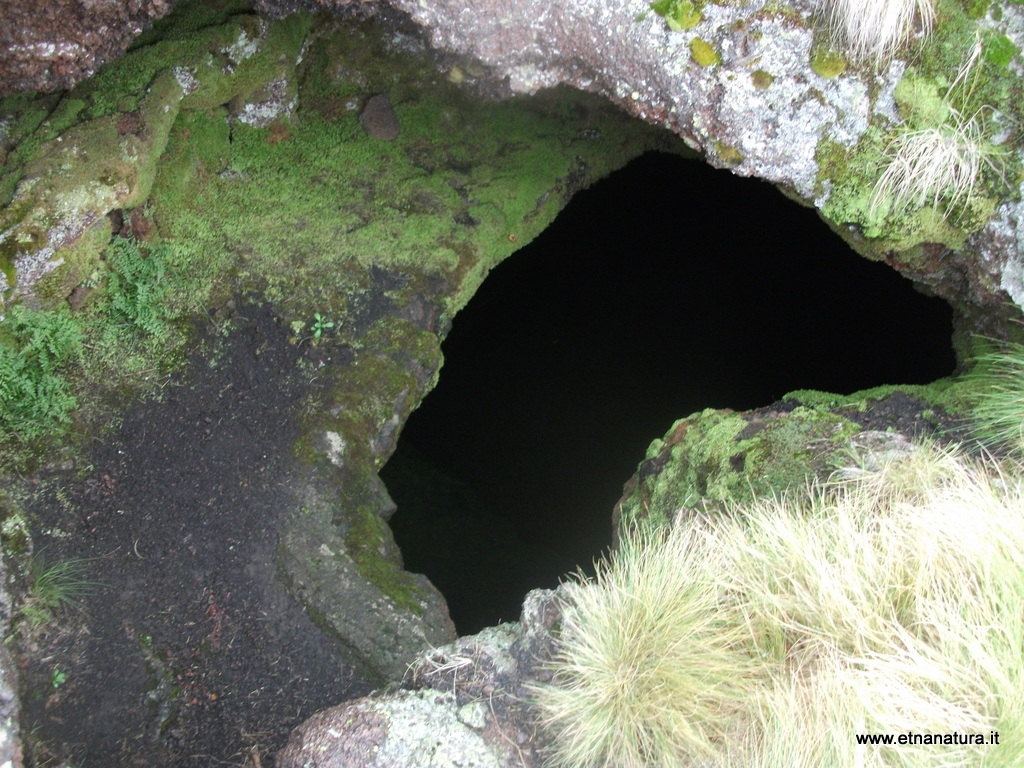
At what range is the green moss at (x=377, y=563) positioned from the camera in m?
3.60

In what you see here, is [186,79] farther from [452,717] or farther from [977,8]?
[977,8]

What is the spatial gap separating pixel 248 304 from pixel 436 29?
1873mm

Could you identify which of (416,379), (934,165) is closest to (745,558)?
(934,165)

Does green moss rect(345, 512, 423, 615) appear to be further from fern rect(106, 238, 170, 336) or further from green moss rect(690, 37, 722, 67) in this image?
green moss rect(690, 37, 722, 67)

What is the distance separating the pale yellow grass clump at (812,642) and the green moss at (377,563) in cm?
114

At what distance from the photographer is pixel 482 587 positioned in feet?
17.4

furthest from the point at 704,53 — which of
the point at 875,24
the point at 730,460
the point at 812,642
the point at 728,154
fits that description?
the point at 812,642

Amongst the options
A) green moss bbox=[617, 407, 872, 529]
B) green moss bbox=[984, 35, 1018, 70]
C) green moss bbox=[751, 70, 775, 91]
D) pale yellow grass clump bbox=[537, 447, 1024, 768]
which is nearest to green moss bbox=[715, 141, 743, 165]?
green moss bbox=[751, 70, 775, 91]

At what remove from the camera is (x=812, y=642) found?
2.43 meters

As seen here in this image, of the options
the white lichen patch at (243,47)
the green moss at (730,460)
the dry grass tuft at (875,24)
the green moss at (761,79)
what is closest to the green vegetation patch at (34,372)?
the white lichen patch at (243,47)

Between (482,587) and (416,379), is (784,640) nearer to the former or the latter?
(416,379)

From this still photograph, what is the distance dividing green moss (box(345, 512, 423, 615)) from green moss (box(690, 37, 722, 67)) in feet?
9.01

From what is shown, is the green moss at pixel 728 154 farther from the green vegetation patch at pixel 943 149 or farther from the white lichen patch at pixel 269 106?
the white lichen patch at pixel 269 106

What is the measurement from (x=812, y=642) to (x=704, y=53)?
98.5 inches
